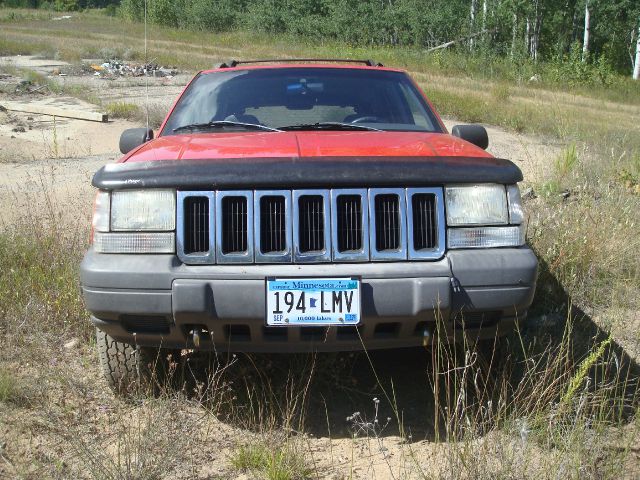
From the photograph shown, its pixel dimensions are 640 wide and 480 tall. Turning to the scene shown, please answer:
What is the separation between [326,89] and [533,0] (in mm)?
33450

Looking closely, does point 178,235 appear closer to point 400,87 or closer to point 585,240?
point 400,87

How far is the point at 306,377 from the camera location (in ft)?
12.0

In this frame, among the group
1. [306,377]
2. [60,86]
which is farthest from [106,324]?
[60,86]

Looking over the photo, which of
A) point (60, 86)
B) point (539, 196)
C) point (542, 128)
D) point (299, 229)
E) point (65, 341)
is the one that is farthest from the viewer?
point (60, 86)

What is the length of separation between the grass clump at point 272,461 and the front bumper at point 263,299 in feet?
1.28

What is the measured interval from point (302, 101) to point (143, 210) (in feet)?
5.51

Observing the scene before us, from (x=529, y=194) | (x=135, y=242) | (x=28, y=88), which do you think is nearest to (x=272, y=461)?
(x=135, y=242)

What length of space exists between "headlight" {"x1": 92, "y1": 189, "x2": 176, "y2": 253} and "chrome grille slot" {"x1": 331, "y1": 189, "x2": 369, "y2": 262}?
66cm

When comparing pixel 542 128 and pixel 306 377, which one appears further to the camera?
pixel 542 128

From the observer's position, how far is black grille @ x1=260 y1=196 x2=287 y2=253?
2.90 metres

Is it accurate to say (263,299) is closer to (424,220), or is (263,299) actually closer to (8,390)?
(424,220)

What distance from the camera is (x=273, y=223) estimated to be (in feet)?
Answer: 9.55

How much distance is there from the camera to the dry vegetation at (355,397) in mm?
2771

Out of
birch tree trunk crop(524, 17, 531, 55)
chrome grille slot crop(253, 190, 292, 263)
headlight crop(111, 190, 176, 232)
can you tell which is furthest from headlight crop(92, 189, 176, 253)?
birch tree trunk crop(524, 17, 531, 55)
